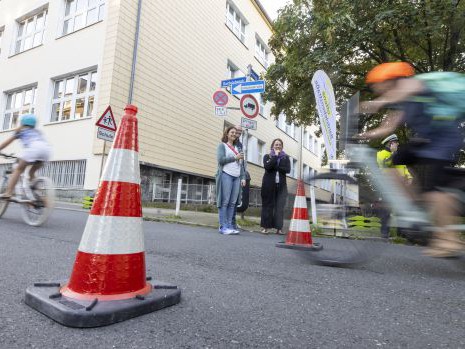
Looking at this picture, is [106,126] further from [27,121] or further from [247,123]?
[27,121]

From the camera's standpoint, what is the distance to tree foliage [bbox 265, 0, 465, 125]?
31.4 ft

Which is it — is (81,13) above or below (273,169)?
above

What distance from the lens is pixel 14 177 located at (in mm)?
5934

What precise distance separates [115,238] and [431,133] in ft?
7.22

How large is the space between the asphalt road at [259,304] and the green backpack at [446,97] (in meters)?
1.10

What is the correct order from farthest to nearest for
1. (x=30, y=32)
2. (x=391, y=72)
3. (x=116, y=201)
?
(x=30, y=32)
(x=391, y=72)
(x=116, y=201)

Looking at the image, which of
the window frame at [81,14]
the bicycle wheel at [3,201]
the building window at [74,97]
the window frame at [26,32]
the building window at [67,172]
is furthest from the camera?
the window frame at [26,32]

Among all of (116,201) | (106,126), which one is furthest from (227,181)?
(106,126)

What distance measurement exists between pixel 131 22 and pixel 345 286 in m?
13.6

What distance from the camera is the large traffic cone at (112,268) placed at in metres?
1.88

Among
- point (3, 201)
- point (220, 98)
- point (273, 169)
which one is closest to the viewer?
point (3, 201)

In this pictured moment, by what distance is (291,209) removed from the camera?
195 inches

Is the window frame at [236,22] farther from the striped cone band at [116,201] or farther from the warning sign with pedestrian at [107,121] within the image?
the striped cone band at [116,201]

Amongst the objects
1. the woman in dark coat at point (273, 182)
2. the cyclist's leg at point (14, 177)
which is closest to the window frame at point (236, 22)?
the woman in dark coat at point (273, 182)
